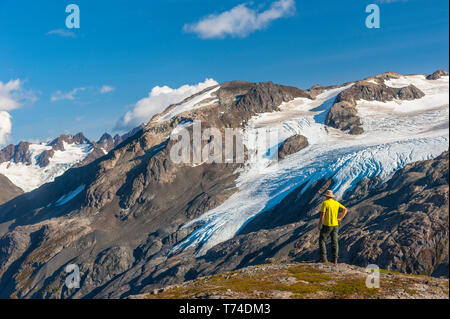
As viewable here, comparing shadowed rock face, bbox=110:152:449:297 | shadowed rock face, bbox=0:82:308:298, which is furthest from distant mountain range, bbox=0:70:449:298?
shadowed rock face, bbox=0:82:308:298

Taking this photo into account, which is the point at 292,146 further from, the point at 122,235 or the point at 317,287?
the point at 317,287

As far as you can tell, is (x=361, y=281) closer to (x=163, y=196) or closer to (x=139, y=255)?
(x=139, y=255)

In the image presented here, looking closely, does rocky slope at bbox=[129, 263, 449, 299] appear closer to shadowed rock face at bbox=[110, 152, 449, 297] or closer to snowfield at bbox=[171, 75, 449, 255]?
shadowed rock face at bbox=[110, 152, 449, 297]

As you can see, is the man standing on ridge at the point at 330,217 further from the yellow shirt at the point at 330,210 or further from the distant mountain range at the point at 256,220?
the distant mountain range at the point at 256,220

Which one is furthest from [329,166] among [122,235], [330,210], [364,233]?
[330,210]

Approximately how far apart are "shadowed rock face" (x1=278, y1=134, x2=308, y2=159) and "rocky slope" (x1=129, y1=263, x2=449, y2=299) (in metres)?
167

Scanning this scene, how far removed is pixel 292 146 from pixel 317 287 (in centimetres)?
17616

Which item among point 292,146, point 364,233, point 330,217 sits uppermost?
point 292,146

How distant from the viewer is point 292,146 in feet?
644

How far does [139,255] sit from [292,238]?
2833 inches

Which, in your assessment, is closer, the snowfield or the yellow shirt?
the yellow shirt

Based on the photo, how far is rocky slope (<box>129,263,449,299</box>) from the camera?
20.9 metres

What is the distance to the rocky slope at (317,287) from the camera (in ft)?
68.7
